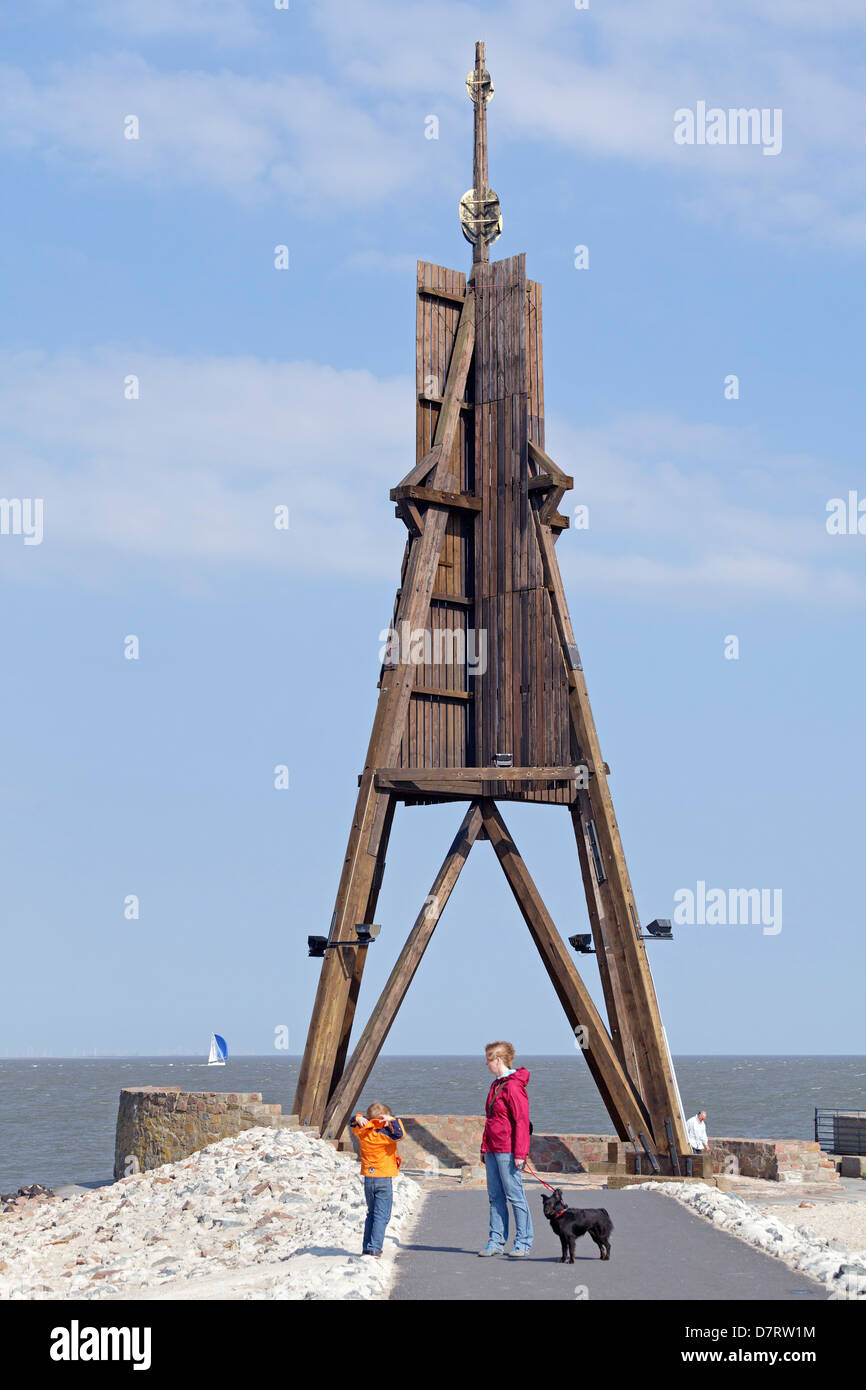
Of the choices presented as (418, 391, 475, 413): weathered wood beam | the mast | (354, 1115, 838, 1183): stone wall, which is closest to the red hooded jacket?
(354, 1115, 838, 1183): stone wall

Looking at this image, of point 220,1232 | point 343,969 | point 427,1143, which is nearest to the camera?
point 220,1232

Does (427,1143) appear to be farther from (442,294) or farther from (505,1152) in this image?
(505,1152)

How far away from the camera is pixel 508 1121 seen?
1179 centimetres

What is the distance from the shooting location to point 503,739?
2514cm

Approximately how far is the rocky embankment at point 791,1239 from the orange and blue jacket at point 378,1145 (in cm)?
297

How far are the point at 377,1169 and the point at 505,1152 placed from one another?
3.24 feet

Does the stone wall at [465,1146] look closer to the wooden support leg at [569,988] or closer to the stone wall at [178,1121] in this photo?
the wooden support leg at [569,988]

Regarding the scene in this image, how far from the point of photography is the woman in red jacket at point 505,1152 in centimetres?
1177

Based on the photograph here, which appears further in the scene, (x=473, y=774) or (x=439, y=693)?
(x=439, y=693)

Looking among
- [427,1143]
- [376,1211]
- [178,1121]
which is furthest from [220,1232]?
[427,1143]

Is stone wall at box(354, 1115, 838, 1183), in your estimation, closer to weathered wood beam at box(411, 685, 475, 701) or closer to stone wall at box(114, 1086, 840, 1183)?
stone wall at box(114, 1086, 840, 1183)

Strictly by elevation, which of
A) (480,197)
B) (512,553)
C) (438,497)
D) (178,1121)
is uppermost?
(480,197)
